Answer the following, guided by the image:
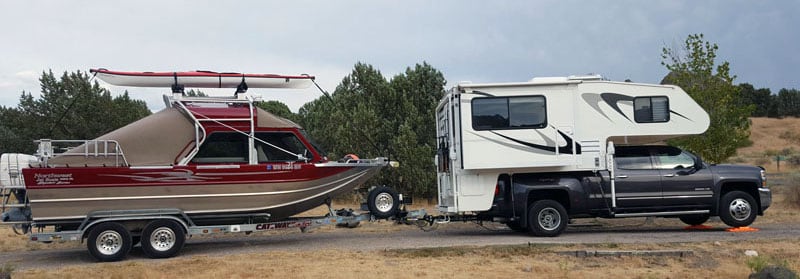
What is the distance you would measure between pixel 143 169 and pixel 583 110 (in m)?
7.82

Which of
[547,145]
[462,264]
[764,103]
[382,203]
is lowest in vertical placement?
[462,264]

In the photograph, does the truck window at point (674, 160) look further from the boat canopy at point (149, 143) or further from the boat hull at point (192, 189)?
the boat canopy at point (149, 143)

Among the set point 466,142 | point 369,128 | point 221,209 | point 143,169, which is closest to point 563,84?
point 466,142

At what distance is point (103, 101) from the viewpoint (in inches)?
1137

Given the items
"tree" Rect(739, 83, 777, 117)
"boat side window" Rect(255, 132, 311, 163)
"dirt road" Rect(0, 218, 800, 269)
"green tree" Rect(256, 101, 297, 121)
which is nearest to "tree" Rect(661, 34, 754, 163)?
"dirt road" Rect(0, 218, 800, 269)

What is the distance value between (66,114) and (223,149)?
18803 millimetres

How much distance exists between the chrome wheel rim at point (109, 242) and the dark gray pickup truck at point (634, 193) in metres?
6.47

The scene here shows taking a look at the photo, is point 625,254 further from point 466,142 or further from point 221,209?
point 221,209

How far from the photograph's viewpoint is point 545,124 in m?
12.6

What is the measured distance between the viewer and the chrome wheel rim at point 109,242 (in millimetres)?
Result: 10914

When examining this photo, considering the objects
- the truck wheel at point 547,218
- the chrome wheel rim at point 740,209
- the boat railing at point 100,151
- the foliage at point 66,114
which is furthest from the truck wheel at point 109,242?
the foliage at point 66,114

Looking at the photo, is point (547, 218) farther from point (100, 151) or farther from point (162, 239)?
point (100, 151)

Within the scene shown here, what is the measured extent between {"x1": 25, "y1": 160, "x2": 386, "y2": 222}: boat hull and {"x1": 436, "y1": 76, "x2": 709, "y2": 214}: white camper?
1.64m

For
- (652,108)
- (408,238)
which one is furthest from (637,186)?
(408,238)
